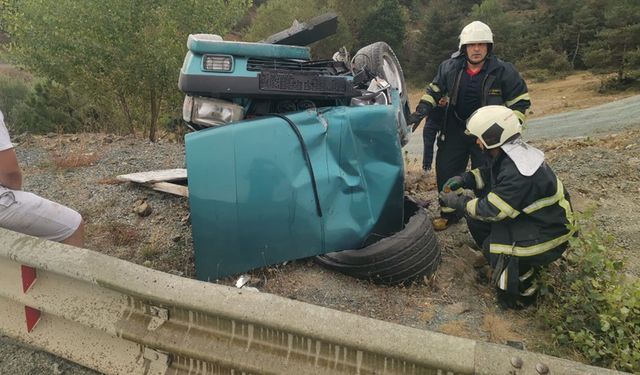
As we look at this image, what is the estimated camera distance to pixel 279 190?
124 inches

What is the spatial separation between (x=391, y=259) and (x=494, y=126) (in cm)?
111

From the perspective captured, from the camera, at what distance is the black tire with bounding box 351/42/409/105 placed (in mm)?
4590

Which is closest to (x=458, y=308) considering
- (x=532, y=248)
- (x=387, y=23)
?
(x=532, y=248)

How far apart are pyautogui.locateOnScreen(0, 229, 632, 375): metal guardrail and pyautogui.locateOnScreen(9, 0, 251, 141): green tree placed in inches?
314

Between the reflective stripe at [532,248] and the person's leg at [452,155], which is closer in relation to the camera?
the reflective stripe at [532,248]

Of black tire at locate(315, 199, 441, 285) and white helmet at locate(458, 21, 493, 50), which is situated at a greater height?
white helmet at locate(458, 21, 493, 50)

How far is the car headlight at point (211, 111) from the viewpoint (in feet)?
11.6

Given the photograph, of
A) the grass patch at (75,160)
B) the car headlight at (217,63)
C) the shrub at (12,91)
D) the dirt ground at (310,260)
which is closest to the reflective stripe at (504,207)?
the dirt ground at (310,260)

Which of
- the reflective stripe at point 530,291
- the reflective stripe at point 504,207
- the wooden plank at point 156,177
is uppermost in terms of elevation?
the reflective stripe at point 504,207

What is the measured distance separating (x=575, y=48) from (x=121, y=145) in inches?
1538

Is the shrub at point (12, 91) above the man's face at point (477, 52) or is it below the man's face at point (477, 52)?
below

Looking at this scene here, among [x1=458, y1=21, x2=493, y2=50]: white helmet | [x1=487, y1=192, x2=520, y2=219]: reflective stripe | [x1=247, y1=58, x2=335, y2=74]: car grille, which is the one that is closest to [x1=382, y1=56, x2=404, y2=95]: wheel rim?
[x1=458, y1=21, x2=493, y2=50]: white helmet

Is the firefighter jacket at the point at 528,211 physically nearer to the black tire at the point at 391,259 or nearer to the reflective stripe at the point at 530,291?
the reflective stripe at the point at 530,291

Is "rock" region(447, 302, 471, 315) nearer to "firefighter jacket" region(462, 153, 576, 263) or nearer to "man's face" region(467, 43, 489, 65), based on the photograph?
"firefighter jacket" region(462, 153, 576, 263)
